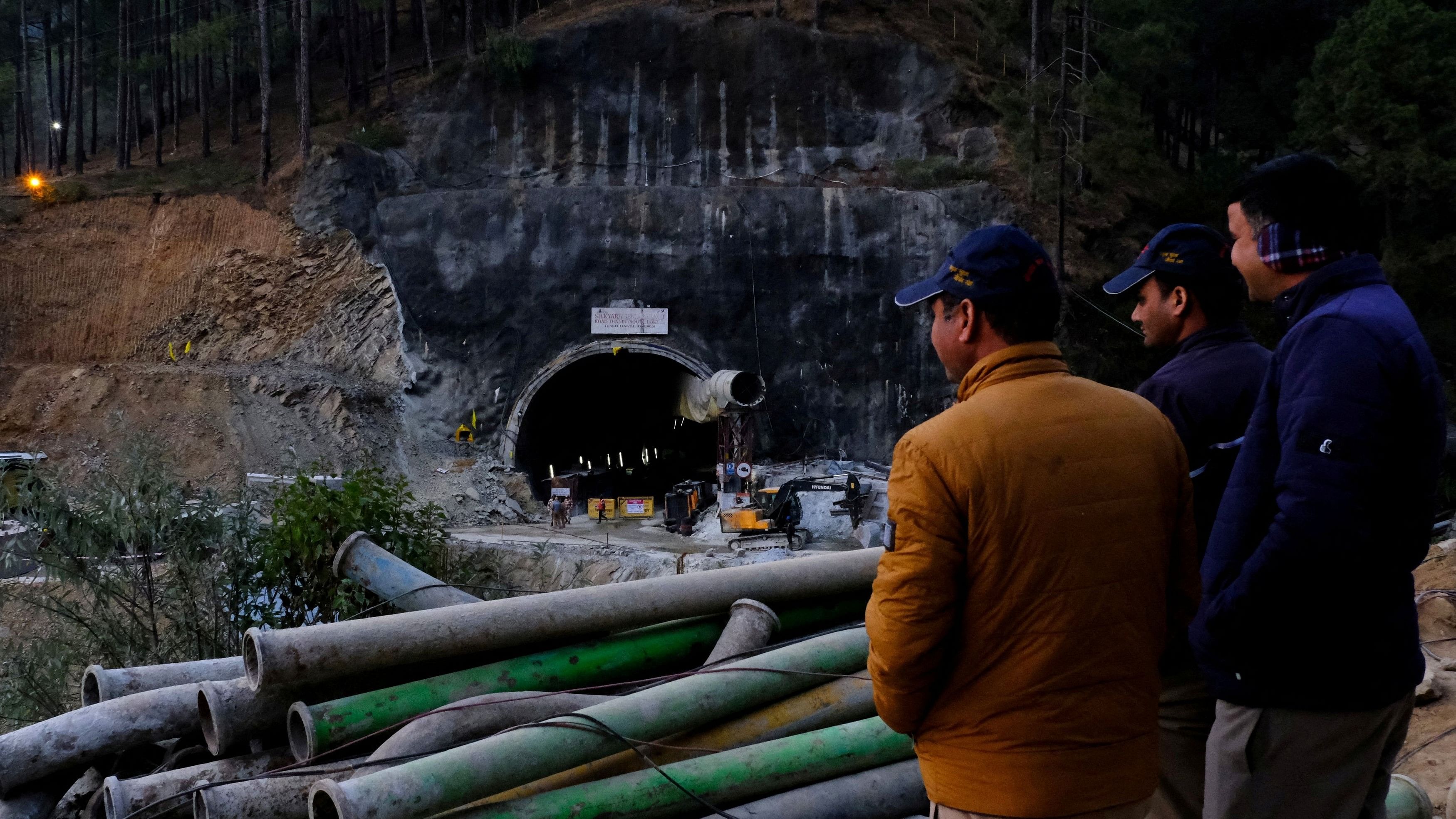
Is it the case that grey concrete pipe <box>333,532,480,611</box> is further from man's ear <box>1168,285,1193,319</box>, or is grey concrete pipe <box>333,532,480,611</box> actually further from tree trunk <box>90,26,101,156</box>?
tree trunk <box>90,26,101,156</box>

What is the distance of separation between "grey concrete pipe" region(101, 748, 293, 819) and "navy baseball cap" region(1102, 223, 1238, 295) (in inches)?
137

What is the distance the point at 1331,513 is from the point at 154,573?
995 centimetres

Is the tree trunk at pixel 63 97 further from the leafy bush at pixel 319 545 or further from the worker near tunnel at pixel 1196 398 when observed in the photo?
the worker near tunnel at pixel 1196 398

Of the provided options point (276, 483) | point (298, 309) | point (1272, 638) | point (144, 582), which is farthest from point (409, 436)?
point (1272, 638)

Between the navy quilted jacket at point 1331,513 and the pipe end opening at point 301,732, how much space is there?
2.98 meters

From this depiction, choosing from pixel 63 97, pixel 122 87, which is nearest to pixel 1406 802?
pixel 122 87

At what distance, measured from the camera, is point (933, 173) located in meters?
26.0

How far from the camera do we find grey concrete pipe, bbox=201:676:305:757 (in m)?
4.04

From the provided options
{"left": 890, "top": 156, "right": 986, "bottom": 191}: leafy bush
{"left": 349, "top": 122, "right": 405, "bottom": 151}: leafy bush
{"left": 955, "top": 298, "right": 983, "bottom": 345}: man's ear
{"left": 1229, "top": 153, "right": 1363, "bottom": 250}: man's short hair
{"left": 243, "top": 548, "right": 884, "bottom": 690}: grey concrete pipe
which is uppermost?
{"left": 349, "top": 122, "right": 405, "bottom": 151}: leafy bush

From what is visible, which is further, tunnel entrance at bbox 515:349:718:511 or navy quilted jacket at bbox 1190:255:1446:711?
tunnel entrance at bbox 515:349:718:511

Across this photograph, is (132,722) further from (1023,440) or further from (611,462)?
(611,462)

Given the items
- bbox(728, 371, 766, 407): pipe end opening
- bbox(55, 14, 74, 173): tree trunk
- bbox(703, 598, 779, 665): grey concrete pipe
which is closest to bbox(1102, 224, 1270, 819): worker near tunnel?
bbox(703, 598, 779, 665): grey concrete pipe

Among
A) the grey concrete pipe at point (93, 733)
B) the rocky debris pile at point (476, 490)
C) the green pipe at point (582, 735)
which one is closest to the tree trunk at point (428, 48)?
the rocky debris pile at point (476, 490)

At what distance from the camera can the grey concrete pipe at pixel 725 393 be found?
21.8 m
